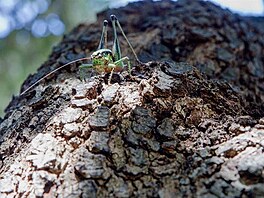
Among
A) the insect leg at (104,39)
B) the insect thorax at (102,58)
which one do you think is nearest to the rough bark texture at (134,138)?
the insect thorax at (102,58)

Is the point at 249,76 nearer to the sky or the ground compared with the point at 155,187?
nearer to the ground

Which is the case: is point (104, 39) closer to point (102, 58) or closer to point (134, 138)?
point (102, 58)

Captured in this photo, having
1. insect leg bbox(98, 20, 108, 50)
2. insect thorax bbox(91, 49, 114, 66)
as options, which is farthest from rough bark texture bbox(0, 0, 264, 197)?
insect leg bbox(98, 20, 108, 50)

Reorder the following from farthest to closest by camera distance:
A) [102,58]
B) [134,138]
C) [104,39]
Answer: [104,39], [102,58], [134,138]

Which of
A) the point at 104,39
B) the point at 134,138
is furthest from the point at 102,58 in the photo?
the point at 134,138

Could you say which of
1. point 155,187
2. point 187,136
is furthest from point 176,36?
point 155,187

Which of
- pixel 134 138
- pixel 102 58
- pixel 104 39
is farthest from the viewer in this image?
pixel 104 39

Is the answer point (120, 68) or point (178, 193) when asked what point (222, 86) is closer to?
point (120, 68)

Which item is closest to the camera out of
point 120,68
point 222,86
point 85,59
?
point 222,86
